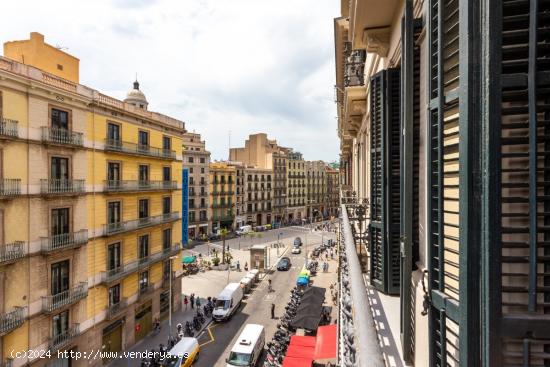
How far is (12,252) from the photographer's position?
49.4ft

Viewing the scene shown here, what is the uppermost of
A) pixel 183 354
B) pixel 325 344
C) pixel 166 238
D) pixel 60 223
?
pixel 60 223

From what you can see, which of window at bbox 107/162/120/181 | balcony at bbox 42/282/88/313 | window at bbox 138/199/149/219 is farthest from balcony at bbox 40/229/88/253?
window at bbox 138/199/149/219

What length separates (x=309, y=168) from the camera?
305 feet

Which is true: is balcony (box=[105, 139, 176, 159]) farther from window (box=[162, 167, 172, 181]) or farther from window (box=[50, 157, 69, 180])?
window (box=[50, 157, 69, 180])

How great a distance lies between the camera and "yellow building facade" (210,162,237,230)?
212 feet

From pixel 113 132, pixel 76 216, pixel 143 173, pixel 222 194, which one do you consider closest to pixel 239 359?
pixel 76 216

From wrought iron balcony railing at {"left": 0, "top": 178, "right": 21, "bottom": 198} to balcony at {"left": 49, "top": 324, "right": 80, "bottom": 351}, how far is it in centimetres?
810

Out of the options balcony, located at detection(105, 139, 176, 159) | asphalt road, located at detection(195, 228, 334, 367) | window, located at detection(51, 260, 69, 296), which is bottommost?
asphalt road, located at detection(195, 228, 334, 367)

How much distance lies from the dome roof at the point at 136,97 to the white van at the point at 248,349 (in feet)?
137

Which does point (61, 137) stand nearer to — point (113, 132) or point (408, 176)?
point (113, 132)

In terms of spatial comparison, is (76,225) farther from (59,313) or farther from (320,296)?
(320,296)

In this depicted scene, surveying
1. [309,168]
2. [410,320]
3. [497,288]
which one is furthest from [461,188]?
[309,168]

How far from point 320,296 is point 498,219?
2406 cm

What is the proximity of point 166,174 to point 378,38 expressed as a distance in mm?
24385
